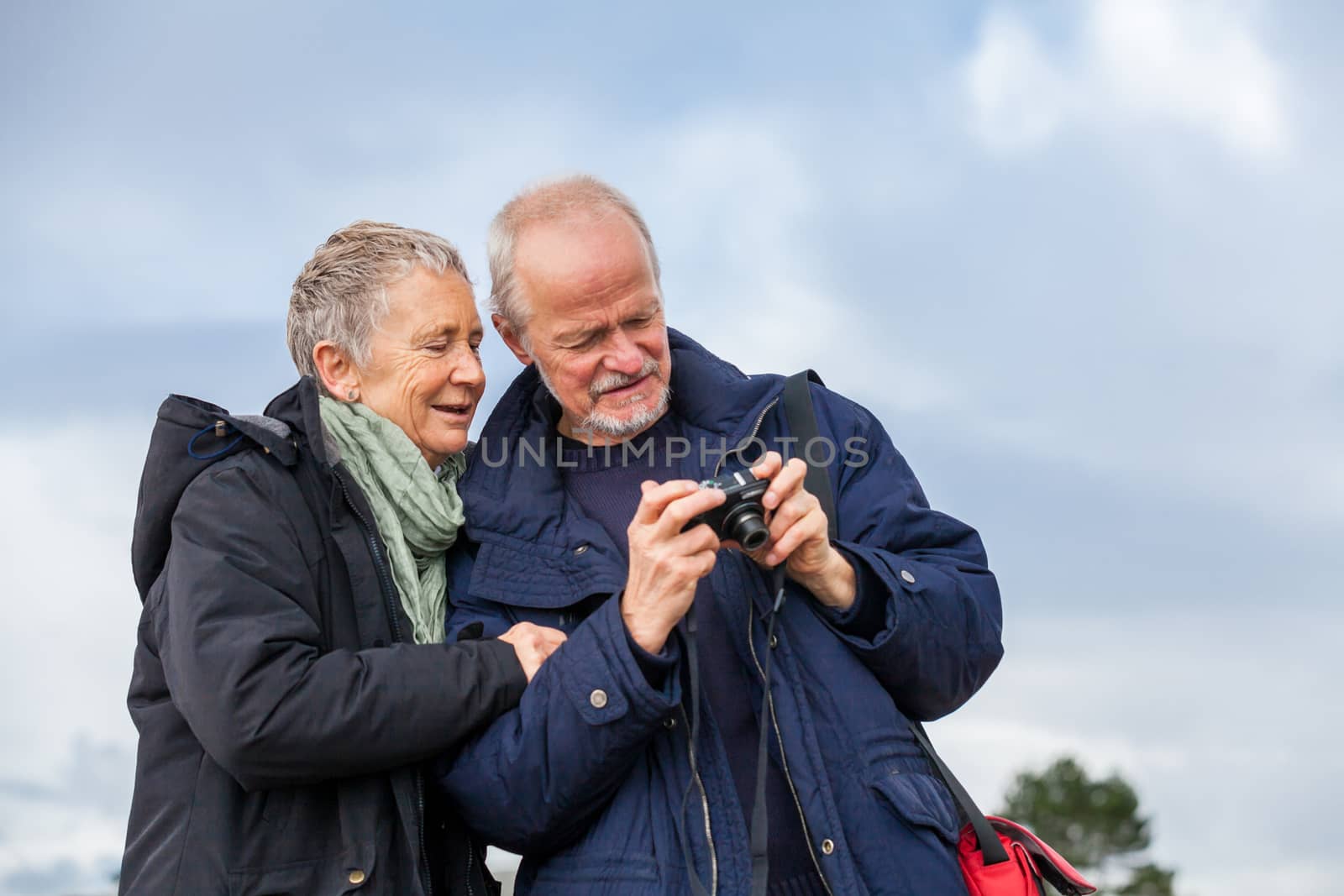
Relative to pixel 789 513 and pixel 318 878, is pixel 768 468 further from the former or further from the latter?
pixel 318 878

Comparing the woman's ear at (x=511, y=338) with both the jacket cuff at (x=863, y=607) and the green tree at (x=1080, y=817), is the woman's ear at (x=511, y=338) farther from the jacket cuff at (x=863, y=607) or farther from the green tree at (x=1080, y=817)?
the green tree at (x=1080, y=817)

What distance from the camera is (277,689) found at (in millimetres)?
3127

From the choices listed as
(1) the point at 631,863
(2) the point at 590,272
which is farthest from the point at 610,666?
(2) the point at 590,272

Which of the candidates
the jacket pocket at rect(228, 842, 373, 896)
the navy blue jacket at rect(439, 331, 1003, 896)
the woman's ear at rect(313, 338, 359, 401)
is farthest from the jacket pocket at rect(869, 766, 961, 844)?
the woman's ear at rect(313, 338, 359, 401)

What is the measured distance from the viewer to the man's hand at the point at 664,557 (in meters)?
3.25

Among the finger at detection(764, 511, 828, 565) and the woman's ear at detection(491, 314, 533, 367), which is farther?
the woman's ear at detection(491, 314, 533, 367)

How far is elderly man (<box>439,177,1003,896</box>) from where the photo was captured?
3328 mm

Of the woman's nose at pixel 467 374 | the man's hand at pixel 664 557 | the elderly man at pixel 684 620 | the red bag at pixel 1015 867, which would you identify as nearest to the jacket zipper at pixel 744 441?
the elderly man at pixel 684 620

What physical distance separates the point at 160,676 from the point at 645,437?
5.28ft

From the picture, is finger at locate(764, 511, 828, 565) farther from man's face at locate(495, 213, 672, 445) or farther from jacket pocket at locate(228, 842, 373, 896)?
jacket pocket at locate(228, 842, 373, 896)

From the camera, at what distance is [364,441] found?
3836mm

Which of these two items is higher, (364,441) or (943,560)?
(364,441)

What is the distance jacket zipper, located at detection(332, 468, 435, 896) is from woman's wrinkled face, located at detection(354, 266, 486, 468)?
51cm

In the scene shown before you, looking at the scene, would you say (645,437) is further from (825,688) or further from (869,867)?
(869,867)
